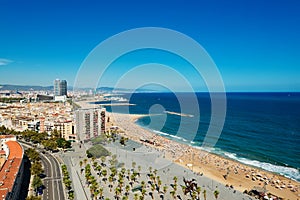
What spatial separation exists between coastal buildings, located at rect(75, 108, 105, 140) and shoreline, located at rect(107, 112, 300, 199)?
7.64m

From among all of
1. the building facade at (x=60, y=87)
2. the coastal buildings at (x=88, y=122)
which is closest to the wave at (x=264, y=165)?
the coastal buildings at (x=88, y=122)

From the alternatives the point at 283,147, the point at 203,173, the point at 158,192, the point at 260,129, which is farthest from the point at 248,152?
the point at 158,192

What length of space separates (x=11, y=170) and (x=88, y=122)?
1832cm

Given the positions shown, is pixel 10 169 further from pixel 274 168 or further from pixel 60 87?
pixel 60 87

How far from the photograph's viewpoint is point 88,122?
113 ft

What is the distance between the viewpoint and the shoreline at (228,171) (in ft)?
65.8

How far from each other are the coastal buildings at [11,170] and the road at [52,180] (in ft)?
5.82

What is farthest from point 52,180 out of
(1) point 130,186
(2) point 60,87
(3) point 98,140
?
(2) point 60,87

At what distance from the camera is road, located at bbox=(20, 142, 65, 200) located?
16.5m

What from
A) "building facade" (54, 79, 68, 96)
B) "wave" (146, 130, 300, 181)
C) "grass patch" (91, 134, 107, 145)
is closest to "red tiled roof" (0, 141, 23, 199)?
"grass patch" (91, 134, 107, 145)

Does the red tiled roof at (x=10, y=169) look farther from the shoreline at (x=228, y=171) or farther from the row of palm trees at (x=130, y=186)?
the shoreline at (x=228, y=171)

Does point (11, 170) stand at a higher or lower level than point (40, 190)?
higher

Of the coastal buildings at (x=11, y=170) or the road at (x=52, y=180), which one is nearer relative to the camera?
the coastal buildings at (x=11, y=170)

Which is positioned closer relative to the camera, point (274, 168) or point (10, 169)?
point (10, 169)
